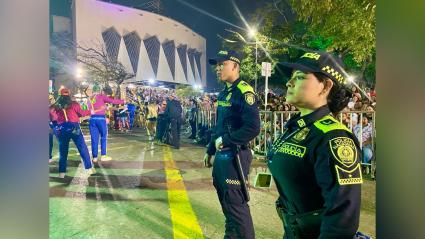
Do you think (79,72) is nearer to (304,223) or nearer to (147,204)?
(147,204)

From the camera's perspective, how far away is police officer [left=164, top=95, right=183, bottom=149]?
39.7ft

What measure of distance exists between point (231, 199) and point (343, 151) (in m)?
1.93

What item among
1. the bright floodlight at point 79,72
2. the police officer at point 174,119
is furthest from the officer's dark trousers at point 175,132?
the bright floodlight at point 79,72

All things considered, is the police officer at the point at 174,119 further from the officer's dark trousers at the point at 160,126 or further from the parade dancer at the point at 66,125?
the parade dancer at the point at 66,125

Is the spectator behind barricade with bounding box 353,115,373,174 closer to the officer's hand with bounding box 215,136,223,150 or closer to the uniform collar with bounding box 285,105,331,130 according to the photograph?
the officer's hand with bounding box 215,136,223,150

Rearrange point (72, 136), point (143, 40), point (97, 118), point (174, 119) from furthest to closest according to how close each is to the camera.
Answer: point (143, 40), point (174, 119), point (97, 118), point (72, 136)

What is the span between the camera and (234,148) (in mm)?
3391

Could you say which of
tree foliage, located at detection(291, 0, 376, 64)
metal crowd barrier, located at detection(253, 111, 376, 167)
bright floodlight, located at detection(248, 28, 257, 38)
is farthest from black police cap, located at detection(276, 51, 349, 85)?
bright floodlight, located at detection(248, 28, 257, 38)

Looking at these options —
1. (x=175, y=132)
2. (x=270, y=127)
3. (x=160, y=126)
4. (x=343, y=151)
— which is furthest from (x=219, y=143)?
(x=160, y=126)

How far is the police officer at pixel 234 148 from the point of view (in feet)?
10.8
